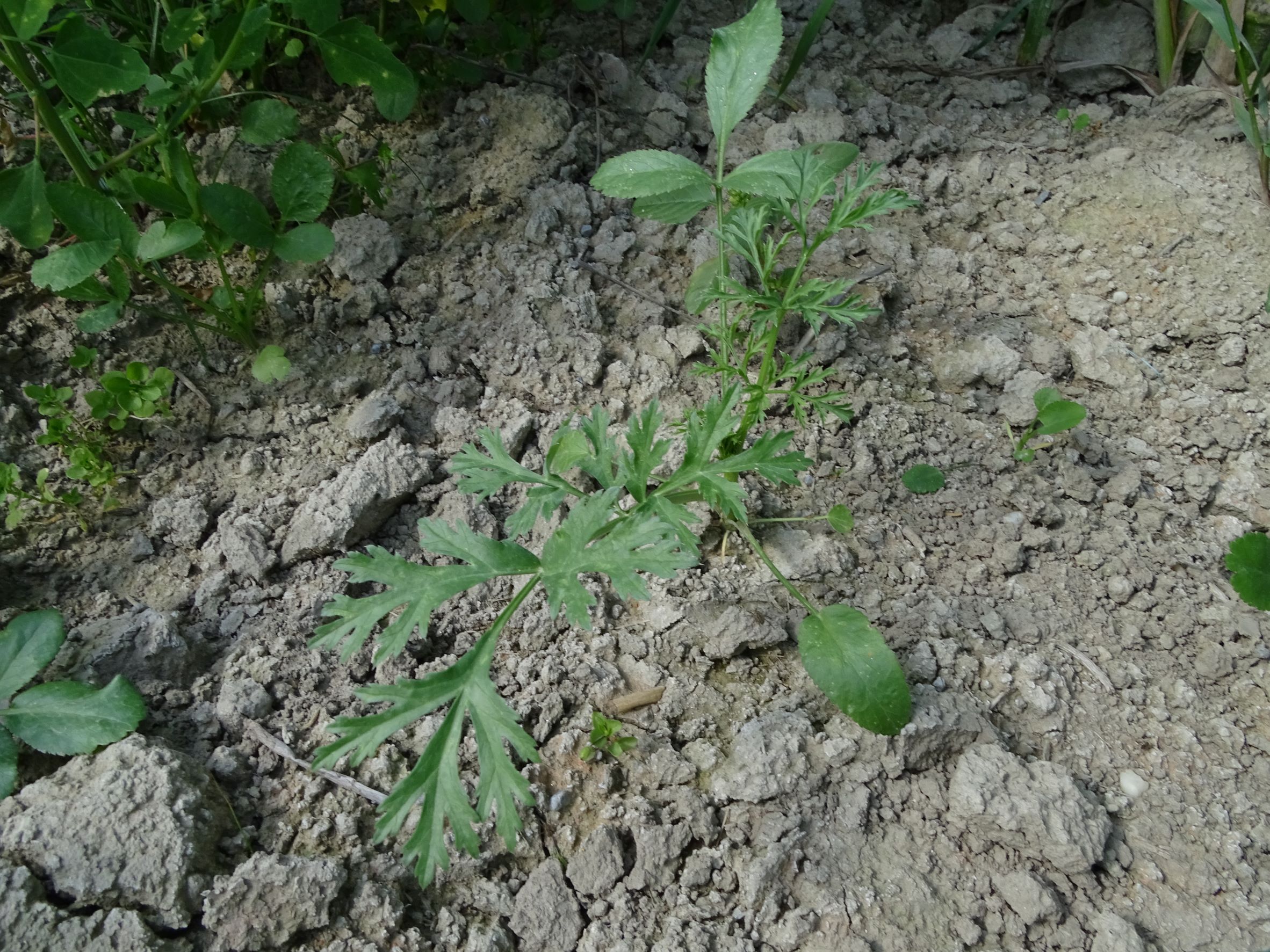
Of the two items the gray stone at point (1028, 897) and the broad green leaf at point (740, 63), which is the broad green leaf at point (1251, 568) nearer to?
the gray stone at point (1028, 897)

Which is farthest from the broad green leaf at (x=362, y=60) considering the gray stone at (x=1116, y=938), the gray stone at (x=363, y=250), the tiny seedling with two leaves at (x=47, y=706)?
the gray stone at (x=1116, y=938)

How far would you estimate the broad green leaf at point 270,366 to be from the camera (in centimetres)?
192

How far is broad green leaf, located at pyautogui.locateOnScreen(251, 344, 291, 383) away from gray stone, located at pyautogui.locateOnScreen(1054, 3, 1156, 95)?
228 cm

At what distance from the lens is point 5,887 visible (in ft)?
3.95

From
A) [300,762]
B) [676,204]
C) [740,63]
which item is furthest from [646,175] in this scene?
[300,762]

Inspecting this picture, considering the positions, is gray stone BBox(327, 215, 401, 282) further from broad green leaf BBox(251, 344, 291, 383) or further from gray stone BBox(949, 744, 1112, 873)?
gray stone BBox(949, 744, 1112, 873)

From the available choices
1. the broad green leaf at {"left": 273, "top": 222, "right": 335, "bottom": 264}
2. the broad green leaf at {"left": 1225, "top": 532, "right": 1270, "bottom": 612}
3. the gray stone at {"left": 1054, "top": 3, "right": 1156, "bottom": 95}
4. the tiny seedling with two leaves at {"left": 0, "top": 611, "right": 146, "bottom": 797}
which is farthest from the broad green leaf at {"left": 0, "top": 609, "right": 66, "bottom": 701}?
the gray stone at {"left": 1054, "top": 3, "right": 1156, "bottom": 95}

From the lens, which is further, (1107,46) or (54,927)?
(1107,46)

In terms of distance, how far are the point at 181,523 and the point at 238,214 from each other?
0.67 meters

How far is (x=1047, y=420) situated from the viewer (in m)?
1.83

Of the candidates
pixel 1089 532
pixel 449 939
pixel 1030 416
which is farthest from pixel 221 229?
pixel 1089 532

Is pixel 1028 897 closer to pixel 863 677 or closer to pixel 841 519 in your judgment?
pixel 863 677

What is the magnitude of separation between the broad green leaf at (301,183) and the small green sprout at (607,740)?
126 cm

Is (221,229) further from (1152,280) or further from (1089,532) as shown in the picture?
(1152,280)
